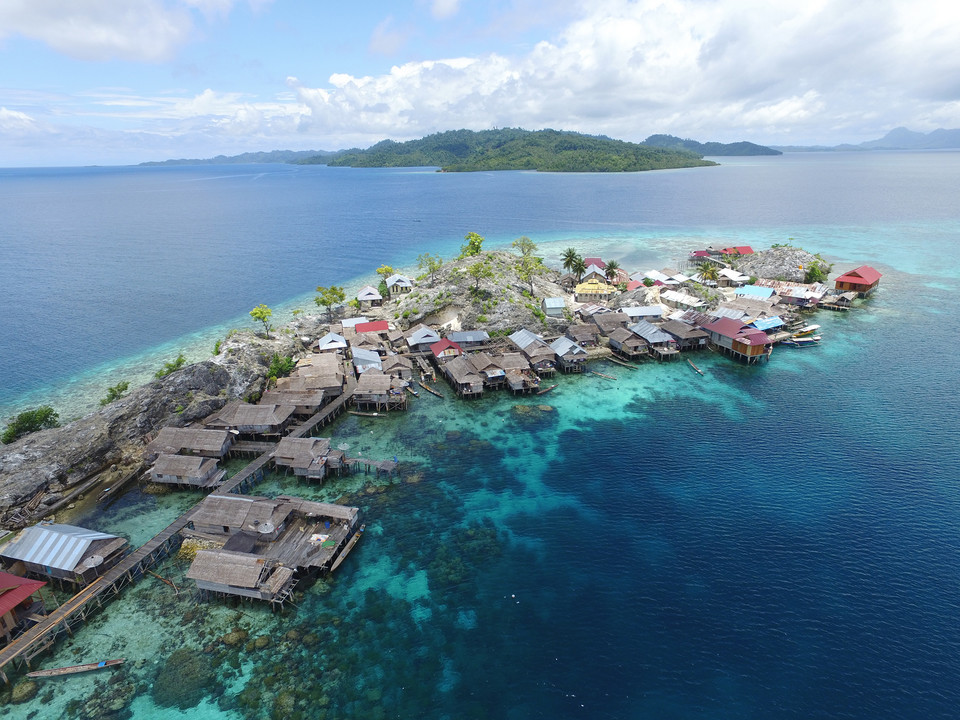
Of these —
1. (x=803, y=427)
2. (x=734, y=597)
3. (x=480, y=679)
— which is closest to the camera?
(x=480, y=679)

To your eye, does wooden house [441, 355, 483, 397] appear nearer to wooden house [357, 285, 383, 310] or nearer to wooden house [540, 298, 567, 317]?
wooden house [540, 298, 567, 317]

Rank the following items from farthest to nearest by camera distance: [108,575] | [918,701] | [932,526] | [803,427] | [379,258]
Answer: [379,258] → [803,427] → [932,526] → [108,575] → [918,701]

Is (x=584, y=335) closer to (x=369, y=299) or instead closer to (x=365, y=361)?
(x=365, y=361)

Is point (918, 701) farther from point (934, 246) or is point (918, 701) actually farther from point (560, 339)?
point (934, 246)

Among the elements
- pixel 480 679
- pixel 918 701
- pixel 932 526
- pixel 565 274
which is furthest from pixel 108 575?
pixel 565 274

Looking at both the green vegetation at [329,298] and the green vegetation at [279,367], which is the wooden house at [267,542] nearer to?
the green vegetation at [279,367]

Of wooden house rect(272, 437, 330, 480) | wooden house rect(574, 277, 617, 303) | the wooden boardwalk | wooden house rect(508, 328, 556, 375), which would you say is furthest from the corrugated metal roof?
wooden house rect(574, 277, 617, 303)
